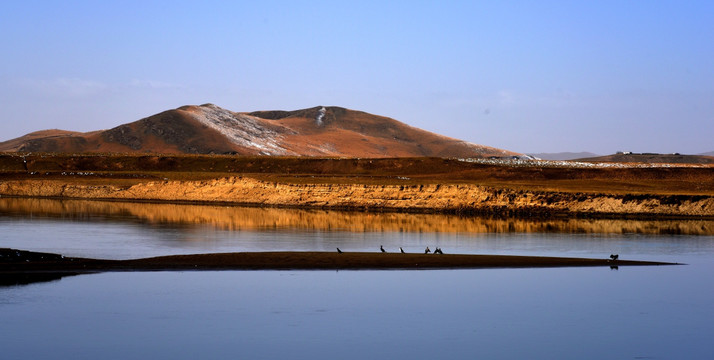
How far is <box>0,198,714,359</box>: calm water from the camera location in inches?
673

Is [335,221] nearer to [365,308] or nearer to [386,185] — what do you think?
[386,185]

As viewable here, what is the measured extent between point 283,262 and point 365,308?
26.3 feet

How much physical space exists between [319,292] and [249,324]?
4.38m

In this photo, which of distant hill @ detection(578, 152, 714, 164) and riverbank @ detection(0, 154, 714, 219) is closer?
riverbank @ detection(0, 154, 714, 219)

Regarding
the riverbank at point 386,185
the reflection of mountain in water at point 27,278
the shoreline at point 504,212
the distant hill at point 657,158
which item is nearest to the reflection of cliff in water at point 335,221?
the shoreline at point 504,212

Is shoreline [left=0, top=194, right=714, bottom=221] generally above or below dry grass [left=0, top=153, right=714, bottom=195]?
below

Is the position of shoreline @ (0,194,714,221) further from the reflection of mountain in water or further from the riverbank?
the reflection of mountain in water

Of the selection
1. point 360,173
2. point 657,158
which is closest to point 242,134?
point 657,158

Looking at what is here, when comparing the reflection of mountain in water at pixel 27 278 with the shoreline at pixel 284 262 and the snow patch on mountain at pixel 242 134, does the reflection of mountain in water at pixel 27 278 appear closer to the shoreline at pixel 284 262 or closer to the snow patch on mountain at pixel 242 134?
the shoreline at pixel 284 262

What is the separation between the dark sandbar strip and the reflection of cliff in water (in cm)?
1257

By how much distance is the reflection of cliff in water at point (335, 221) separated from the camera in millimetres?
44469

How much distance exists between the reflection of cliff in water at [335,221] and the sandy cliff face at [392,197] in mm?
3854

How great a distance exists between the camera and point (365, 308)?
21125 mm

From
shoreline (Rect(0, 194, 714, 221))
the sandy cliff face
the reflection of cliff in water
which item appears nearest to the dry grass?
the sandy cliff face
